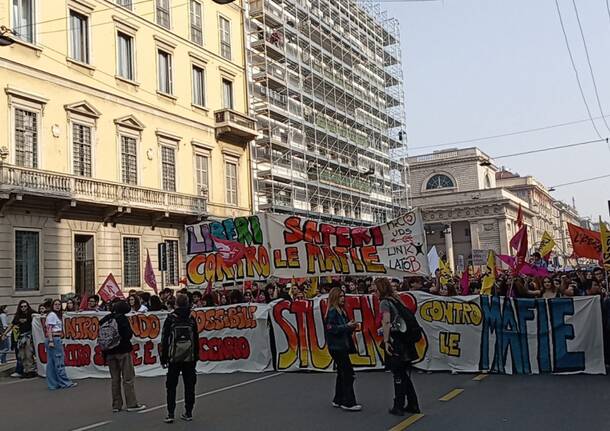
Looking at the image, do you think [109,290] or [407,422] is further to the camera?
[109,290]

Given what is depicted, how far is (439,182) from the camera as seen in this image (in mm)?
93188

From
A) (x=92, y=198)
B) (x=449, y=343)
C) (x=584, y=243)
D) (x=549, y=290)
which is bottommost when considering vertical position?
(x=449, y=343)

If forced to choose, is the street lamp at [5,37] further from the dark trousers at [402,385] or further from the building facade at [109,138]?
the dark trousers at [402,385]

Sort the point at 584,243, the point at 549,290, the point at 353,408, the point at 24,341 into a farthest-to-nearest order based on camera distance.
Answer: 1. the point at 584,243
2. the point at 24,341
3. the point at 549,290
4. the point at 353,408

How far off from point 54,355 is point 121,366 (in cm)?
368

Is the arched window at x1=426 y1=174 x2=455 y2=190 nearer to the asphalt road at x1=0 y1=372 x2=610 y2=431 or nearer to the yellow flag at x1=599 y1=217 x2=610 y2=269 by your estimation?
the yellow flag at x1=599 y1=217 x2=610 y2=269

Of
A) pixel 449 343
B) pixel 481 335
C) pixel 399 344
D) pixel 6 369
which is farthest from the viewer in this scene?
pixel 6 369

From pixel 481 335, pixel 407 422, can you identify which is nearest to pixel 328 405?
pixel 407 422

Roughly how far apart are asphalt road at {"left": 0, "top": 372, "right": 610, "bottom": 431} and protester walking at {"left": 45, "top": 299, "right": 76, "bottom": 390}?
365 millimetres

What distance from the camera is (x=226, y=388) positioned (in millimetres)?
11516

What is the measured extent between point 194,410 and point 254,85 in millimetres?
33752

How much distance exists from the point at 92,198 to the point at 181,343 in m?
19.1

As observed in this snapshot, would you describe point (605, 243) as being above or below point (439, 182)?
below

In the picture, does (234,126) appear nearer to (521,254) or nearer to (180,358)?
(521,254)
